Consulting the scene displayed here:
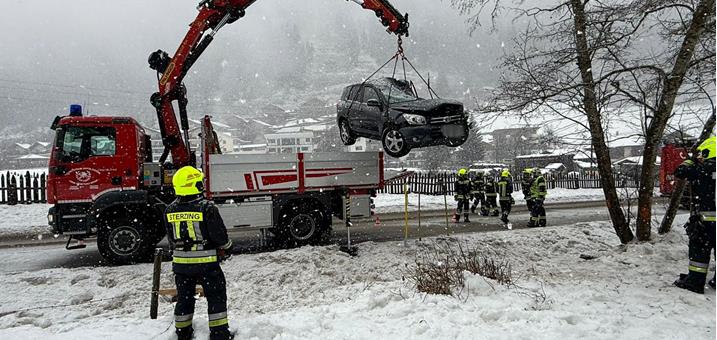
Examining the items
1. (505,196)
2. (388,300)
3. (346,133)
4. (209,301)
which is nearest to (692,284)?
(388,300)

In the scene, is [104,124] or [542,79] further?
[104,124]

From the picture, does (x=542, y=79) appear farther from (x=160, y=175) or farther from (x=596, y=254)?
(x=160, y=175)

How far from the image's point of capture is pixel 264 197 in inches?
355

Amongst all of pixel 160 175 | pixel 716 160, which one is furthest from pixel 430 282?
pixel 160 175

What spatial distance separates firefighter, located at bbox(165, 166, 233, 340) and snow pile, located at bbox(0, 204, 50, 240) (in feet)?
32.8

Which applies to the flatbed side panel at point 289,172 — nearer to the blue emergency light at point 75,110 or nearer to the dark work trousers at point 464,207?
the blue emergency light at point 75,110

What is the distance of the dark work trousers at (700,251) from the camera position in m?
5.44

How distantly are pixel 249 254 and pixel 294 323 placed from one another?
181 inches

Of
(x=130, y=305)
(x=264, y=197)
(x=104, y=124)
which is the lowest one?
(x=130, y=305)

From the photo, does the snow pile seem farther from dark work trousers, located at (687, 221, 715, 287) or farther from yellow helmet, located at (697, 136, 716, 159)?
yellow helmet, located at (697, 136, 716, 159)

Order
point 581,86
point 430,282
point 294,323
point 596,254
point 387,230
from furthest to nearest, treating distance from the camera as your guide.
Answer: point 387,230, point 596,254, point 581,86, point 430,282, point 294,323

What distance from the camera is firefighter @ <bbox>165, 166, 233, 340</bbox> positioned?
4.26 meters

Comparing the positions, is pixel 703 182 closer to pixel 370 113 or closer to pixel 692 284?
pixel 692 284

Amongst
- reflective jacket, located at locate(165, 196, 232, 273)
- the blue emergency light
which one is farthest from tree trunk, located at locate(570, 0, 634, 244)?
the blue emergency light
